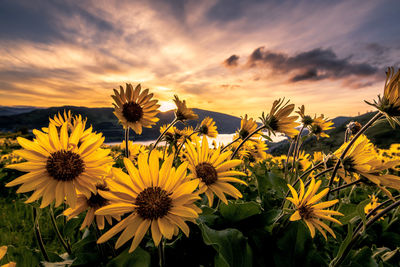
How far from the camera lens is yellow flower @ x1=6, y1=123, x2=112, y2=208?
101 centimetres

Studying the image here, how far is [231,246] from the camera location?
1.15m

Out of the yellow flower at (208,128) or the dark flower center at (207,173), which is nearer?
the dark flower center at (207,173)

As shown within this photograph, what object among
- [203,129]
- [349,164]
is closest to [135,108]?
[203,129]

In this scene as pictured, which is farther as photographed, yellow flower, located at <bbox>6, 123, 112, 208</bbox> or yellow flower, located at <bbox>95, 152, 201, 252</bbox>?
yellow flower, located at <bbox>6, 123, 112, 208</bbox>

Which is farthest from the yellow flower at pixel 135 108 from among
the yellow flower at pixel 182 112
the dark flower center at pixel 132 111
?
the yellow flower at pixel 182 112

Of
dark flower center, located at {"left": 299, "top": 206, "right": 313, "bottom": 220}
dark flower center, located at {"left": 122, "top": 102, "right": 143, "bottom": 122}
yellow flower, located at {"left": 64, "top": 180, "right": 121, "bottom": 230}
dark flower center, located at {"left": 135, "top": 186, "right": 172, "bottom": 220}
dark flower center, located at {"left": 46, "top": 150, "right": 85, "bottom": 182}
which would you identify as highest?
dark flower center, located at {"left": 122, "top": 102, "right": 143, "bottom": 122}

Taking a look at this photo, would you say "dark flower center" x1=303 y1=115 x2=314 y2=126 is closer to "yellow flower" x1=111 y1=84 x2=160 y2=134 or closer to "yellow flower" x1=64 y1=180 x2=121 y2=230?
"yellow flower" x1=111 y1=84 x2=160 y2=134

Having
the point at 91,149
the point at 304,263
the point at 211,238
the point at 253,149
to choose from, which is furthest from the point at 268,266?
the point at 253,149

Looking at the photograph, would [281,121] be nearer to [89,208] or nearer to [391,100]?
[391,100]

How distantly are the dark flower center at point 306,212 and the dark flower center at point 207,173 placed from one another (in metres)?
0.61

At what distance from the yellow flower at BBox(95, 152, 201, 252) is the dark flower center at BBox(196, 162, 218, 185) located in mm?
325

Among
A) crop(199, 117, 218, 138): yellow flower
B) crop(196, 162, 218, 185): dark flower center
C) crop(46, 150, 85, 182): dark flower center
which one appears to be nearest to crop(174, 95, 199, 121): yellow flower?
crop(199, 117, 218, 138): yellow flower

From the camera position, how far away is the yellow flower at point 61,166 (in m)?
1.01

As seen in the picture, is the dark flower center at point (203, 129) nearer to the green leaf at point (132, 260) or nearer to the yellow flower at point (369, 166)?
the yellow flower at point (369, 166)
